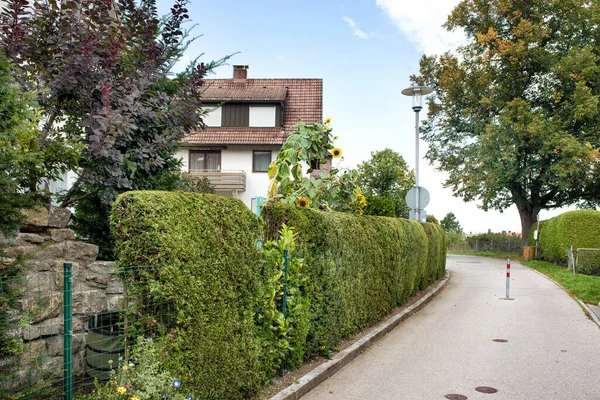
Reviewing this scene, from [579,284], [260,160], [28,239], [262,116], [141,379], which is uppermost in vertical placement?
[262,116]

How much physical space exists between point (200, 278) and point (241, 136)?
27.3m

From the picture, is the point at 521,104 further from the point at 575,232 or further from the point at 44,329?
the point at 44,329

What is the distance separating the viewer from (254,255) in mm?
6047

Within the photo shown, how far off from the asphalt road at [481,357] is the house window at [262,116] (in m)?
18.9

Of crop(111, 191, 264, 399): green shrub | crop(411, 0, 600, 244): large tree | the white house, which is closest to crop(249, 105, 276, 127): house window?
the white house

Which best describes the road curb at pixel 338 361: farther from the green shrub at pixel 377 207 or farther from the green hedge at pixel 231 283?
the green shrub at pixel 377 207

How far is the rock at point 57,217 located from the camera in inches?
230

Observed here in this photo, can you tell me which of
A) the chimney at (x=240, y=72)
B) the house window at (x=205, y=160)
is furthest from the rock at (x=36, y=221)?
the chimney at (x=240, y=72)

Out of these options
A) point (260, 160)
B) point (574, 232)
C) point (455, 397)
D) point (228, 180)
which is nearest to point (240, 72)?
point (260, 160)

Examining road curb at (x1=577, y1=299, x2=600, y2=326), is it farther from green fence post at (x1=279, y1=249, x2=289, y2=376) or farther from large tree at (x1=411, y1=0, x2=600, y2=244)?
large tree at (x1=411, y1=0, x2=600, y2=244)

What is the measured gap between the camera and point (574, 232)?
26.5 metres

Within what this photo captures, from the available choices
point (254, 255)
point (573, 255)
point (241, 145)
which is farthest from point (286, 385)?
point (241, 145)

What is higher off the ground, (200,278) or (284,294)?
(200,278)

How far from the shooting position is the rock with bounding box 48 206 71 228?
5.84m
